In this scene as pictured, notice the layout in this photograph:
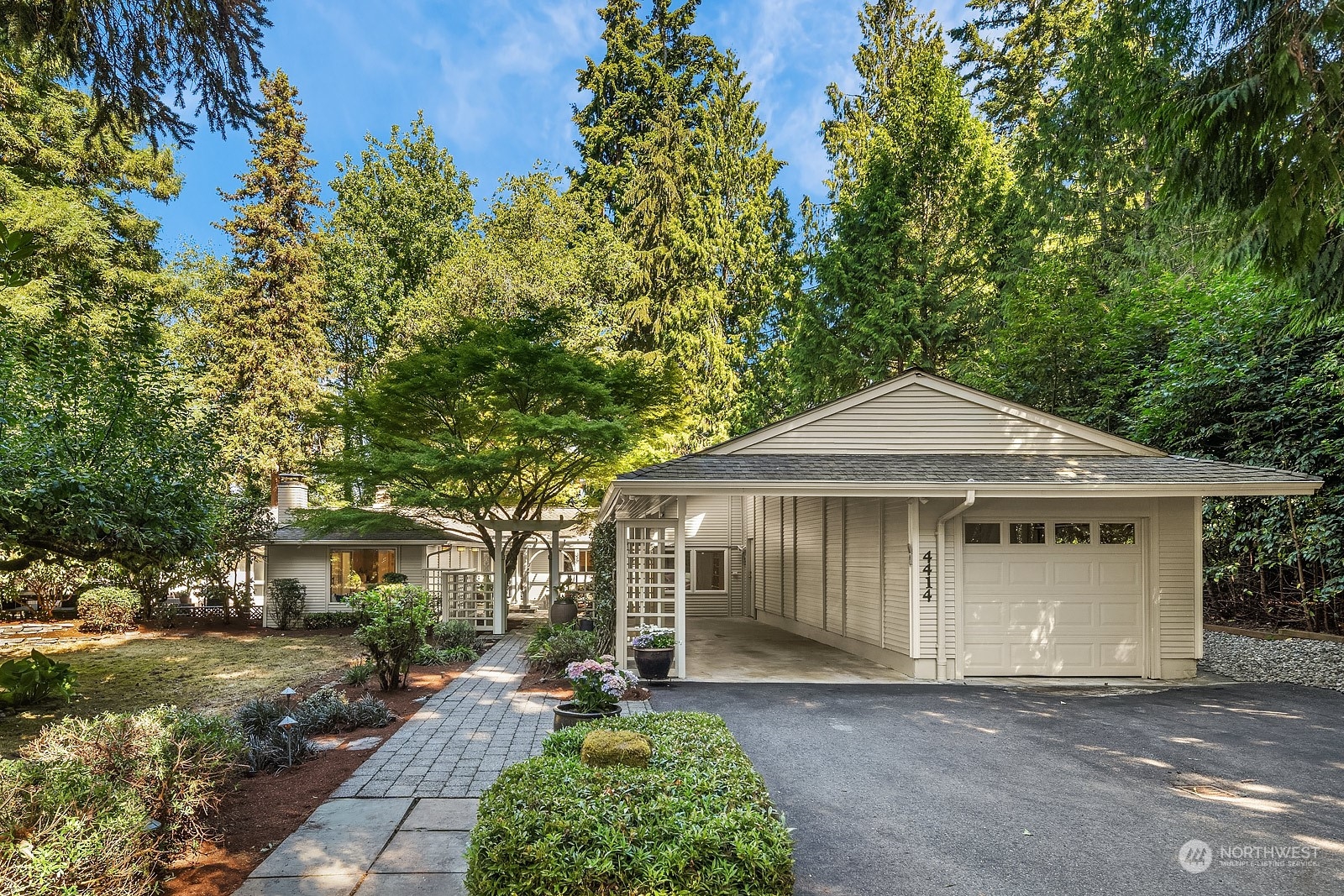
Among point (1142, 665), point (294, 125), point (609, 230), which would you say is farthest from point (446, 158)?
point (1142, 665)

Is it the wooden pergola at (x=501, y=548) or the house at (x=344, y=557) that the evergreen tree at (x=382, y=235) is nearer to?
the house at (x=344, y=557)

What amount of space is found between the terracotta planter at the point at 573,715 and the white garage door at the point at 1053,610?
5475 mm

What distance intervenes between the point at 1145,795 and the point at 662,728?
347 cm

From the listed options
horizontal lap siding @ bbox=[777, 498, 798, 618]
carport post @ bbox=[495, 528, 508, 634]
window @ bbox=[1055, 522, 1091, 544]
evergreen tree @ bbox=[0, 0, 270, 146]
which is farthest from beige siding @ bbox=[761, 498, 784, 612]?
evergreen tree @ bbox=[0, 0, 270, 146]

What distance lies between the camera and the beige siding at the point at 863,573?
1034 centimetres

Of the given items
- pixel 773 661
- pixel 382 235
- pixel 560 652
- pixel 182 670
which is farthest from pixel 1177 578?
pixel 382 235

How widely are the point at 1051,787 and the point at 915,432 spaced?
242 inches

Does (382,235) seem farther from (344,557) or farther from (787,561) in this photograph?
(787,561)

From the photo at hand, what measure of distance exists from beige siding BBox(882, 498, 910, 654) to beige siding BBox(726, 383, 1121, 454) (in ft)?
3.51

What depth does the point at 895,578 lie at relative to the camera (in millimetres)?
9672

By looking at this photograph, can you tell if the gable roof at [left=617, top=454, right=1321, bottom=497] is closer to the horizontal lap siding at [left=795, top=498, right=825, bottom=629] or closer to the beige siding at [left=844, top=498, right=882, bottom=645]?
the beige siding at [left=844, top=498, right=882, bottom=645]

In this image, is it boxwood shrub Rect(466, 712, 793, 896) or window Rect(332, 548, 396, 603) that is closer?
boxwood shrub Rect(466, 712, 793, 896)

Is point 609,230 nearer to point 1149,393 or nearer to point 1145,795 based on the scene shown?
point 1149,393

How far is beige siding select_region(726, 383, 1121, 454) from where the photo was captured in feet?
33.7
